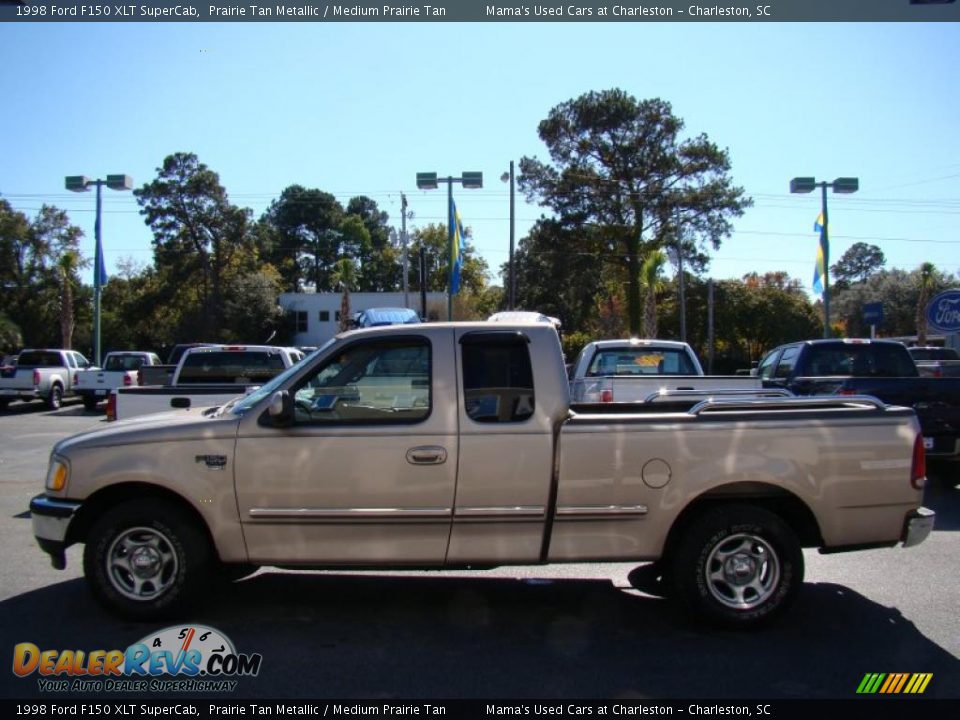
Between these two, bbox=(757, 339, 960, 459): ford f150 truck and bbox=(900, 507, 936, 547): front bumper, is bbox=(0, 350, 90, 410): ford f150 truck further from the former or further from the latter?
bbox=(900, 507, 936, 547): front bumper

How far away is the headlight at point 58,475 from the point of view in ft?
17.4

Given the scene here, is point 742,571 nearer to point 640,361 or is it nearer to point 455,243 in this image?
point 640,361

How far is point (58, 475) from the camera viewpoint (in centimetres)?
534

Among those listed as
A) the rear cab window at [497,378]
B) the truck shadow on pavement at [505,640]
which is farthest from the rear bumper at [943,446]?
the rear cab window at [497,378]

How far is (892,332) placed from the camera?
5709 cm

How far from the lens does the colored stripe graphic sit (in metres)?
4.41

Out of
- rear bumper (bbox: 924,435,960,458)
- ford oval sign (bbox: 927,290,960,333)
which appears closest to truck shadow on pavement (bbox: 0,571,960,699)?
rear bumper (bbox: 924,435,960,458)

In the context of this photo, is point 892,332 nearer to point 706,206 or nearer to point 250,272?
point 706,206

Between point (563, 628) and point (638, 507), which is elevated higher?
point (638, 507)

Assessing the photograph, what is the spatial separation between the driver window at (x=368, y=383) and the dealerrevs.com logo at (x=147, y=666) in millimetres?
1486

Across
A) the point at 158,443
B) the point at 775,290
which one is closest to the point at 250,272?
the point at 775,290

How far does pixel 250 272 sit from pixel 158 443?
51339 mm

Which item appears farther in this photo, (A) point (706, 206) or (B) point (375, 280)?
(B) point (375, 280)

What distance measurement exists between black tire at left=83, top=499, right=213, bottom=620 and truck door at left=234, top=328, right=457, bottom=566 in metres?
0.38
